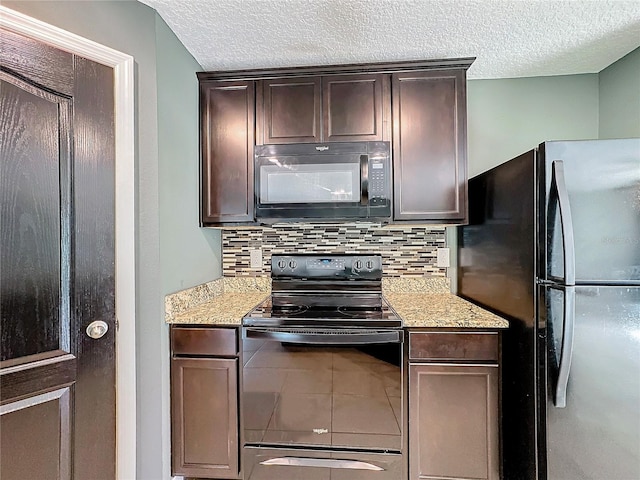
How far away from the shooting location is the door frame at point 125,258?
4.30 ft

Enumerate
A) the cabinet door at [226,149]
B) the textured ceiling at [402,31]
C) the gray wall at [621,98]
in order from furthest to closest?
the cabinet door at [226,149] < the gray wall at [621,98] < the textured ceiling at [402,31]

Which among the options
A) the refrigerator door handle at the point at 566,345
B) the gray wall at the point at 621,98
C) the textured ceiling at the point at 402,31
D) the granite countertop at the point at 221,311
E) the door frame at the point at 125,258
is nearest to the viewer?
the refrigerator door handle at the point at 566,345

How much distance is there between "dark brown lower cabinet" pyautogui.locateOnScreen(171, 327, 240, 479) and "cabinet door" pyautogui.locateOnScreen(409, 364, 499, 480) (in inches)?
34.1

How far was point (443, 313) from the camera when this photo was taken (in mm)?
1569

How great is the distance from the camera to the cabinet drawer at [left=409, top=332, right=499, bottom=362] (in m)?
1.47

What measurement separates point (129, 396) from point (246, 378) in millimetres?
496

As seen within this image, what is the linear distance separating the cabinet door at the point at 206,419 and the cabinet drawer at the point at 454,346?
0.89m

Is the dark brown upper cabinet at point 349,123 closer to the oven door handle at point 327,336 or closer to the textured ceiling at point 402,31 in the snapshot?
the textured ceiling at point 402,31

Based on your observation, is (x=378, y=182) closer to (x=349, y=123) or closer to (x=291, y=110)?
(x=349, y=123)

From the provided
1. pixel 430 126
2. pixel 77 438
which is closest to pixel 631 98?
pixel 430 126

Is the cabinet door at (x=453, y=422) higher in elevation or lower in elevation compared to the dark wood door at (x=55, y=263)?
lower

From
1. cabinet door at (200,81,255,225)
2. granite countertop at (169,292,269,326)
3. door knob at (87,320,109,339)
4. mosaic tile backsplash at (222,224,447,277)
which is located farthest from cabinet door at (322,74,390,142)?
door knob at (87,320,109,339)

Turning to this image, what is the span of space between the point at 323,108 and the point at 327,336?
50.7 inches

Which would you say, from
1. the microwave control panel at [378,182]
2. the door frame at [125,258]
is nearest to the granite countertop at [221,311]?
the door frame at [125,258]
